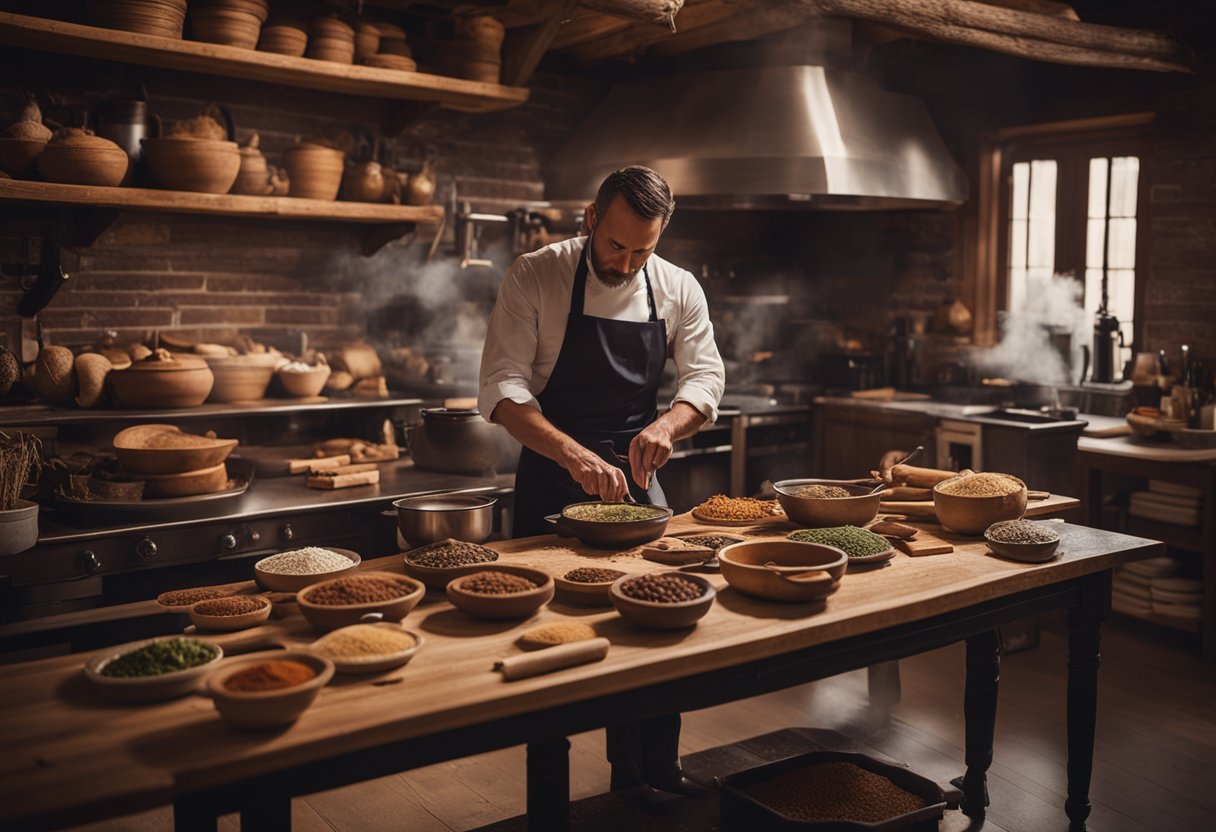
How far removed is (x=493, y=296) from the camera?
224 inches

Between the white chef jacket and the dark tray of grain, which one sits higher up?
the white chef jacket

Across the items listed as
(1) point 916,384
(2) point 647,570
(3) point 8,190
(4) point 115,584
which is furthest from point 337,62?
(1) point 916,384

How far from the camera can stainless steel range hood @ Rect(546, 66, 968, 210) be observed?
5094mm

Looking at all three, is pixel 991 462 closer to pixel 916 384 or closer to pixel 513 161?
pixel 916 384

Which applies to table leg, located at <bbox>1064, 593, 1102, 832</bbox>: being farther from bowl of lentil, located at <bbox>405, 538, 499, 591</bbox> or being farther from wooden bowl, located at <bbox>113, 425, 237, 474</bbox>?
wooden bowl, located at <bbox>113, 425, 237, 474</bbox>

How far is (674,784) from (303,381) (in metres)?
2.32

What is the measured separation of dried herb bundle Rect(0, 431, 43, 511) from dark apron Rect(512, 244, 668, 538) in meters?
1.54

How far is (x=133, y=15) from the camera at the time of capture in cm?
389

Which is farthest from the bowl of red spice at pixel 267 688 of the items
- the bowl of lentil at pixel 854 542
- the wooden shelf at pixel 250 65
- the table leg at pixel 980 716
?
the wooden shelf at pixel 250 65

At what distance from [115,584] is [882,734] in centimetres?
277

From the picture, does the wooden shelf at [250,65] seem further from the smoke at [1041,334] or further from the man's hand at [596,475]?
the smoke at [1041,334]

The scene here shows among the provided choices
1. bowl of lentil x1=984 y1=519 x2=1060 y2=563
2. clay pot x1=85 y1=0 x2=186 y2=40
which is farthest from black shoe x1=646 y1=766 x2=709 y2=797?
clay pot x1=85 y1=0 x2=186 y2=40

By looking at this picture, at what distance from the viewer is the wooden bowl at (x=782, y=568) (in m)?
2.29

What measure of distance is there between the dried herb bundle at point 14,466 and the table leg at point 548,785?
2.09 meters
